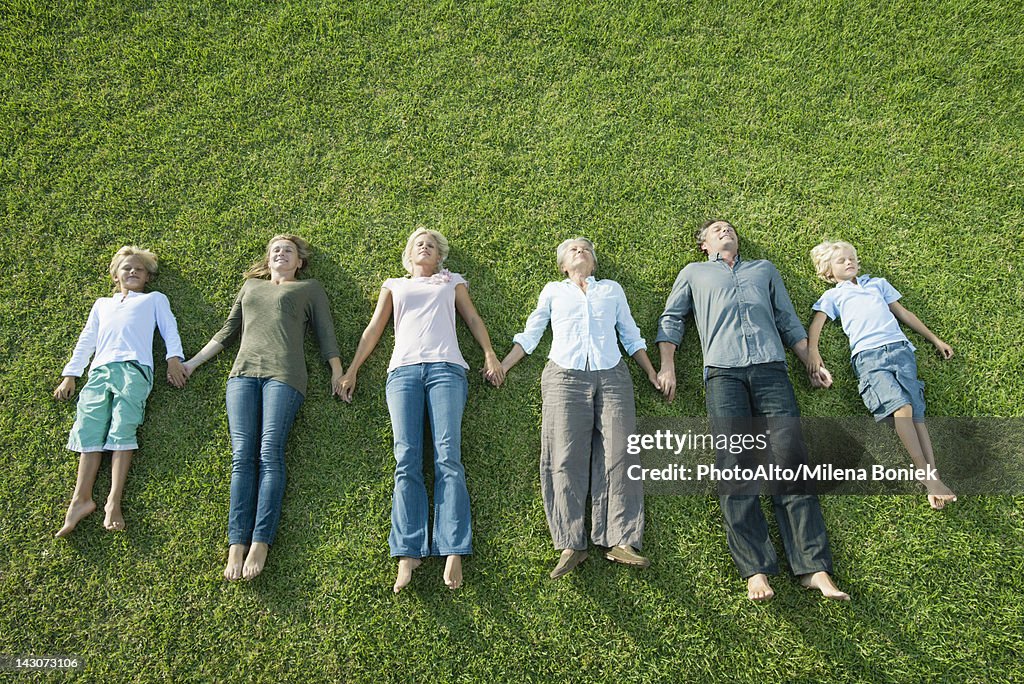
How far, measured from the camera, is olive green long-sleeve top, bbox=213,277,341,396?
486 centimetres

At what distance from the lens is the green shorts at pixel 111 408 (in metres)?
4.73

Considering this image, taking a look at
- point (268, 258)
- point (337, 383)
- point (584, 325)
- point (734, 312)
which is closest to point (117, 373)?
point (268, 258)

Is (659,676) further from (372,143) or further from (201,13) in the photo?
(201,13)

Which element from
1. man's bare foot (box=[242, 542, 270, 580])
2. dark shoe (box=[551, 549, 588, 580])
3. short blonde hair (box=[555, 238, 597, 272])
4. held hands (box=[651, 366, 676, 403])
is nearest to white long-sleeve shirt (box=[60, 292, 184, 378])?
man's bare foot (box=[242, 542, 270, 580])

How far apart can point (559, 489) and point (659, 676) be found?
Answer: 154 cm

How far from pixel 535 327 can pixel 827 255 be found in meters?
3.04

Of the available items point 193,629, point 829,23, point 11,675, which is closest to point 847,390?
point 829,23

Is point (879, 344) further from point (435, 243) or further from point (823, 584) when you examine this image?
point (435, 243)

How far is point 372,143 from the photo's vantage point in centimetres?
633

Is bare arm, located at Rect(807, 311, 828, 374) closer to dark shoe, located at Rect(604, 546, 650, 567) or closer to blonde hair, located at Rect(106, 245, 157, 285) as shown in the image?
dark shoe, located at Rect(604, 546, 650, 567)

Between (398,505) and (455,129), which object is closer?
(398,505)

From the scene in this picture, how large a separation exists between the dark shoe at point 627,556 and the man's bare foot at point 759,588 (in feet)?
2.50

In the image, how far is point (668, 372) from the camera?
5.12 m

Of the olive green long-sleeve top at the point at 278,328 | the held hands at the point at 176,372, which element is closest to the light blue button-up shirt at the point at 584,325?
the olive green long-sleeve top at the point at 278,328
